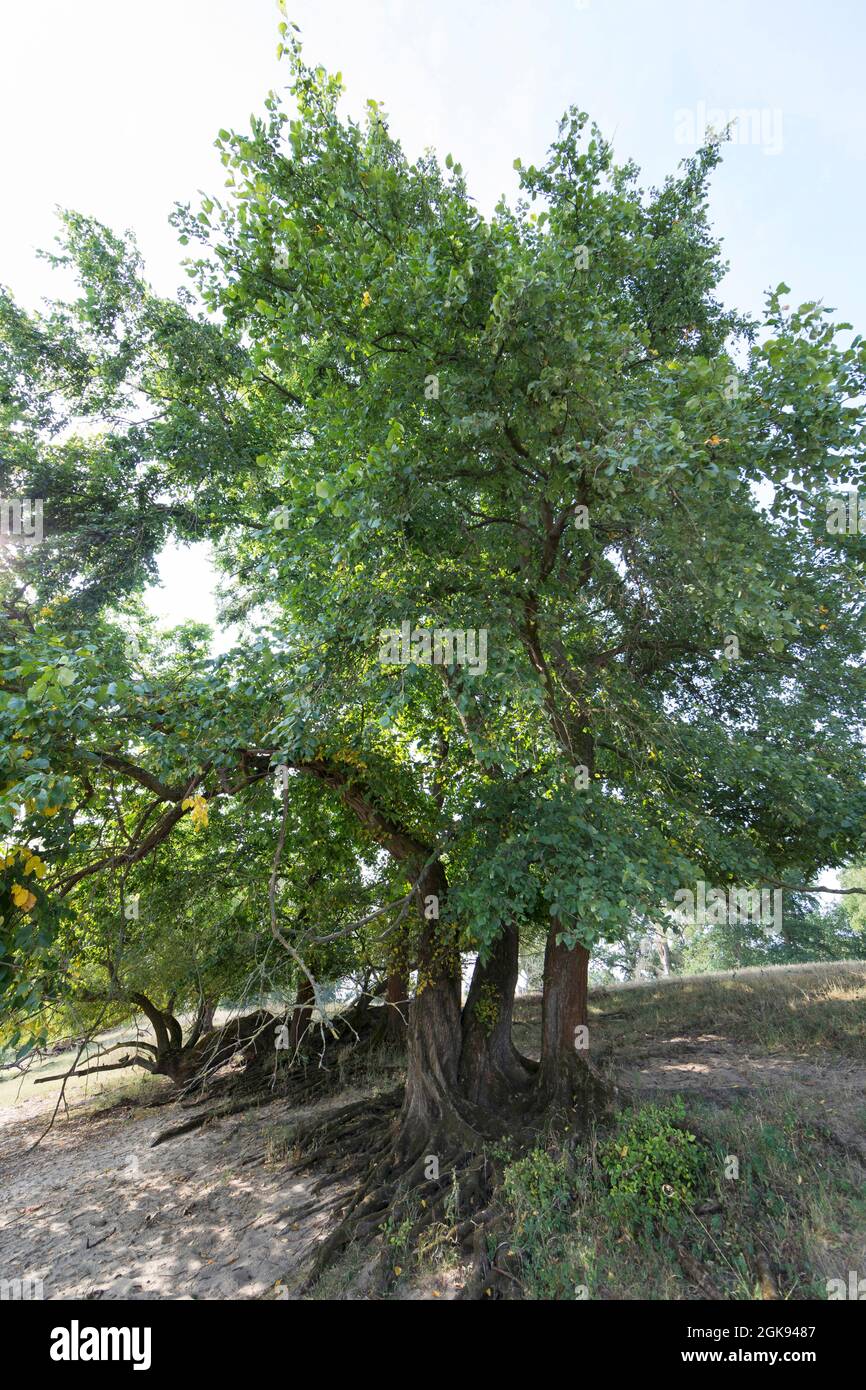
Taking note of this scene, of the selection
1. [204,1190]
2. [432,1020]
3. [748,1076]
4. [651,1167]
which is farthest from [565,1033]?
[204,1190]

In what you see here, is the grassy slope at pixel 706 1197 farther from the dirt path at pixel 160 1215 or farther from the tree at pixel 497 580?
the dirt path at pixel 160 1215

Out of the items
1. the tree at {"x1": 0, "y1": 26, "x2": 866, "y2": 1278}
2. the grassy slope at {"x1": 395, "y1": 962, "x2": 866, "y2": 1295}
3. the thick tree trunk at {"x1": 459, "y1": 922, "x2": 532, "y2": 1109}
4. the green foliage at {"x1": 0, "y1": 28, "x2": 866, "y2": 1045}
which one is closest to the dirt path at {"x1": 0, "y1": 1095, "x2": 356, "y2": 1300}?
Result: the tree at {"x1": 0, "y1": 26, "x2": 866, "y2": 1278}

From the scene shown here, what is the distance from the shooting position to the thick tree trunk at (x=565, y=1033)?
8.23 meters

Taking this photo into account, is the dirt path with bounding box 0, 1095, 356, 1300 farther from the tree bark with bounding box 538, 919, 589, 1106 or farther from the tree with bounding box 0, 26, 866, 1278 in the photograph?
the tree bark with bounding box 538, 919, 589, 1106

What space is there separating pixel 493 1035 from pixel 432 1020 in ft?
3.10

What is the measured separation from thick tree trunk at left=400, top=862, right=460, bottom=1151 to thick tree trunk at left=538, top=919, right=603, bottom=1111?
1293 millimetres

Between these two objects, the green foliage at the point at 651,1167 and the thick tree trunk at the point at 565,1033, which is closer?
the green foliage at the point at 651,1167

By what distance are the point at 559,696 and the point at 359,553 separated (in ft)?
11.0

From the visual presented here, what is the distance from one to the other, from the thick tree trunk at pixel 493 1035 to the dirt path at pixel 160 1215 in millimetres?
2250

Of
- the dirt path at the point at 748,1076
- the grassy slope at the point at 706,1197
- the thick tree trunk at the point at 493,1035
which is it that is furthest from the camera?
the thick tree trunk at the point at 493,1035

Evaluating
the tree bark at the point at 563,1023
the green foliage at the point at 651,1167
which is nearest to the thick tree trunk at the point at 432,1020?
the tree bark at the point at 563,1023

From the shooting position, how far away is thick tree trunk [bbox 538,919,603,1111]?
324 inches

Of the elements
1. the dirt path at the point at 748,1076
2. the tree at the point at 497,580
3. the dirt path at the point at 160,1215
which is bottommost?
the dirt path at the point at 160,1215
